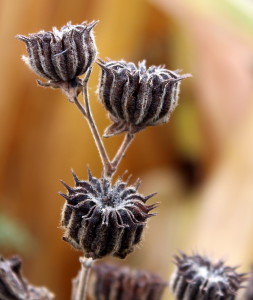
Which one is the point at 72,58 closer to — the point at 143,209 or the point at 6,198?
the point at 143,209

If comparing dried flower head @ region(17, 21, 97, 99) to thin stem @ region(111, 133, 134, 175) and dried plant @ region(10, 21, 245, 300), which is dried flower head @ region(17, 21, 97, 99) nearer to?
dried plant @ region(10, 21, 245, 300)

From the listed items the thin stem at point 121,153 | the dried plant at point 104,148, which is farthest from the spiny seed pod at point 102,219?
the thin stem at point 121,153

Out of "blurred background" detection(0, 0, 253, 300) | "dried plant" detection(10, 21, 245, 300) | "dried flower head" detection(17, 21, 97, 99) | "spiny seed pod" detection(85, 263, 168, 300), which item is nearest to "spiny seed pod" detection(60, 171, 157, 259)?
"dried plant" detection(10, 21, 245, 300)

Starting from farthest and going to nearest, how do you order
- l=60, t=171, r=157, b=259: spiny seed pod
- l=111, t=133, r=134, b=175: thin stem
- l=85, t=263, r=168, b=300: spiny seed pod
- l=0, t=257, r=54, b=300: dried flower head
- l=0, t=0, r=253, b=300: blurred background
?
1. l=0, t=0, r=253, b=300: blurred background
2. l=85, t=263, r=168, b=300: spiny seed pod
3. l=0, t=257, r=54, b=300: dried flower head
4. l=111, t=133, r=134, b=175: thin stem
5. l=60, t=171, r=157, b=259: spiny seed pod

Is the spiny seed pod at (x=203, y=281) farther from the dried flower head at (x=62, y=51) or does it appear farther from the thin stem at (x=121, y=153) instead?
the dried flower head at (x=62, y=51)

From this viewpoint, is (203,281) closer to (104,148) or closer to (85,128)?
(104,148)

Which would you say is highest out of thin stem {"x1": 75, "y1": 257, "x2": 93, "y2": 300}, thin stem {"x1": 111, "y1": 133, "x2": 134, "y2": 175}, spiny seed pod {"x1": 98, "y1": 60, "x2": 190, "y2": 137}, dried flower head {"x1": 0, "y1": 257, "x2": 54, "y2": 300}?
spiny seed pod {"x1": 98, "y1": 60, "x2": 190, "y2": 137}

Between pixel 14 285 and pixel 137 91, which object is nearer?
pixel 137 91

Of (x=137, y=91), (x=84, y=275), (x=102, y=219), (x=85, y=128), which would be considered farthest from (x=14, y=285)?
(x=85, y=128)
